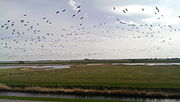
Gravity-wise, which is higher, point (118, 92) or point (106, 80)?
point (106, 80)

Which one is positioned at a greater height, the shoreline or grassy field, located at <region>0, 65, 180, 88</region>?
grassy field, located at <region>0, 65, 180, 88</region>

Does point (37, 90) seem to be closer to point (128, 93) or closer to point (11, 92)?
point (11, 92)

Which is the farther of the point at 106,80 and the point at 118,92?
the point at 106,80

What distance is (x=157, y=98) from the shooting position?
31.0m

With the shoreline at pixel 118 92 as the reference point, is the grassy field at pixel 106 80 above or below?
Result: above

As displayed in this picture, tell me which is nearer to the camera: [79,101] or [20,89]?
[79,101]

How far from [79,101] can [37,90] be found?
1454 cm

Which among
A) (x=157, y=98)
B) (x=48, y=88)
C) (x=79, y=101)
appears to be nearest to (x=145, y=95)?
(x=157, y=98)

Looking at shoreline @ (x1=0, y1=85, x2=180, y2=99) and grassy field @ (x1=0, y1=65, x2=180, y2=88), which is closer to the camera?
shoreline @ (x1=0, y1=85, x2=180, y2=99)

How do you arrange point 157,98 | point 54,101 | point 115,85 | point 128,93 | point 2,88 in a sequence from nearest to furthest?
point 54,101 < point 157,98 < point 128,93 < point 115,85 < point 2,88

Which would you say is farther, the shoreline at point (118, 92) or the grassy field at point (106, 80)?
the grassy field at point (106, 80)

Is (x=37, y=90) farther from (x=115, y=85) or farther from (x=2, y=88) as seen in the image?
(x=115, y=85)

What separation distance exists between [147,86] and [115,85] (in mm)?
5408

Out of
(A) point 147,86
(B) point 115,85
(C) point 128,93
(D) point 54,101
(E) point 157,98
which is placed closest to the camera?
(D) point 54,101
